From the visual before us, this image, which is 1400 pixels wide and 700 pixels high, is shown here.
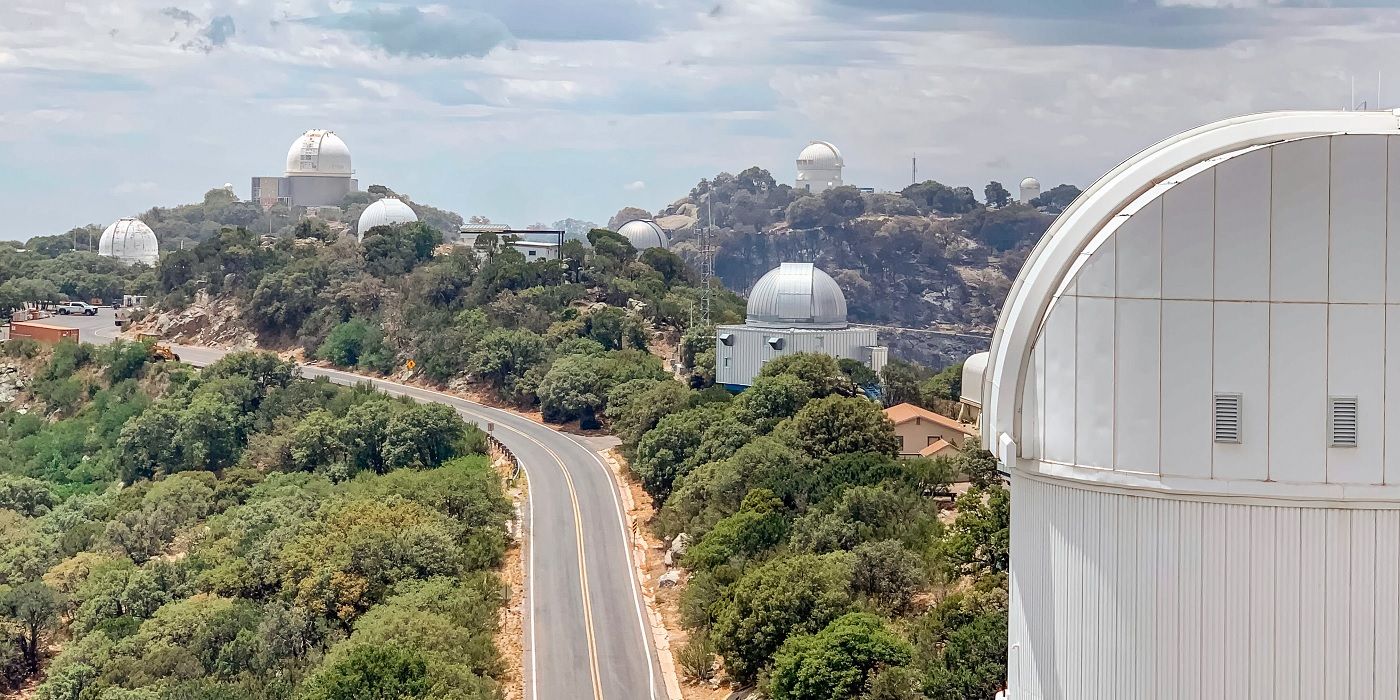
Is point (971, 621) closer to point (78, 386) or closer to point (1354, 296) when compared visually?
point (1354, 296)

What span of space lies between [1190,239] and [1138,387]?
4.86ft

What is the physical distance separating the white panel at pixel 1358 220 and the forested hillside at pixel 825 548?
53.4 feet

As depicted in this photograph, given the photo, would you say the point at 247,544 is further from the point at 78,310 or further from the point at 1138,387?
the point at 78,310

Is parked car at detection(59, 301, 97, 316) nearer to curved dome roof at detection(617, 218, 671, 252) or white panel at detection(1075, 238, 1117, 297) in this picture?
curved dome roof at detection(617, 218, 671, 252)

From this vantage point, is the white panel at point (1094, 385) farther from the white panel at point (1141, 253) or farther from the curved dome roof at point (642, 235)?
the curved dome roof at point (642, 235)

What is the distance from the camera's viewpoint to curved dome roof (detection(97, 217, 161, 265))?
167375 millimetres

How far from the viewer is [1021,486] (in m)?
15.8

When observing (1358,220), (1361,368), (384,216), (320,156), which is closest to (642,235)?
(384,216)

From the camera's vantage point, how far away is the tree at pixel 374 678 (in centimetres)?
3312

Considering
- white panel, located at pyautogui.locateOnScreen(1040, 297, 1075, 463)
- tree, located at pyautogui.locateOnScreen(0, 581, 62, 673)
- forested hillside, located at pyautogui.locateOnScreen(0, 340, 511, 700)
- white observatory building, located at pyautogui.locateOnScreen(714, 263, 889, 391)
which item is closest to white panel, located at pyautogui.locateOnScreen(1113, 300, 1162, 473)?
white panel, located at pyautogui.locateOnScreen(1040, 297, 1075, 463)

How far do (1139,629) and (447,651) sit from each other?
82.8 ft

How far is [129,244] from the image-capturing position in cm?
16775

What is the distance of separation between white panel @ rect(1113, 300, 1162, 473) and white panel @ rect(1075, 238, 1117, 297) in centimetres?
23

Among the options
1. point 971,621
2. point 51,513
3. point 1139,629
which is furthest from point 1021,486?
point 51,513
